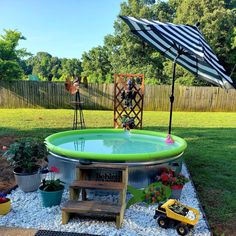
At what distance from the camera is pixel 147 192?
3529mm

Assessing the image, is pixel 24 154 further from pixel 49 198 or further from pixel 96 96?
pixel 96 96

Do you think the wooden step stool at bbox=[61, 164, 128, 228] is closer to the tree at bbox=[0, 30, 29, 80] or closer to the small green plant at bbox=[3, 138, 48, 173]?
the small green plant at bbox=[3, 138, 48, 173]

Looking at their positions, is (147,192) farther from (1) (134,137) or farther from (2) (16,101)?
(2) (16,101)

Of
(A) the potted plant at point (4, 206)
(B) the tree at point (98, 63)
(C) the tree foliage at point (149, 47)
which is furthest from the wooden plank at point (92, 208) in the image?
(B) the tree at point (98, 63)

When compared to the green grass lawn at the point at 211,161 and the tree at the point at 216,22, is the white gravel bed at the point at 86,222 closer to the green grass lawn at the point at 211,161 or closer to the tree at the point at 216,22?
the green grass lawn at the point at 211,161

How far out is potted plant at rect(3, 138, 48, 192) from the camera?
12.3 feet

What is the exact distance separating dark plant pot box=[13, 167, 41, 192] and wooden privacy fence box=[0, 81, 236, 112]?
1162 centimetres

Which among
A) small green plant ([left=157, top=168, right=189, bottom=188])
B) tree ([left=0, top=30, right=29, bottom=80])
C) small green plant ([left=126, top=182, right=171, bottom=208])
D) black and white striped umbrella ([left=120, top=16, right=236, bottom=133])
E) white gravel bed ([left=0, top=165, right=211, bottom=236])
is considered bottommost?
white gravel bed ([left=0, top=165, right=211, bottom=236])

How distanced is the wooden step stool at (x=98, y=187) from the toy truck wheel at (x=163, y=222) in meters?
0.42

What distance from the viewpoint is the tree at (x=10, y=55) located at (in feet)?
52.4

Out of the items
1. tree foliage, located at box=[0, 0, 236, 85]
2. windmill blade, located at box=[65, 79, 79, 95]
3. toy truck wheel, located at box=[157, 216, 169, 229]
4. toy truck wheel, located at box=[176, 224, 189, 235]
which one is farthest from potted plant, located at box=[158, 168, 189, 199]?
tree foliage, located at box=[0, 0, 236, 85]

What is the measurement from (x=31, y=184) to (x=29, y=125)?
563cm

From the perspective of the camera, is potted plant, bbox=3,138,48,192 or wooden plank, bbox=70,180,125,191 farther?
potted plant, bbox=3,138,48,192

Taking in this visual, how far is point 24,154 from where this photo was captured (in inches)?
149
